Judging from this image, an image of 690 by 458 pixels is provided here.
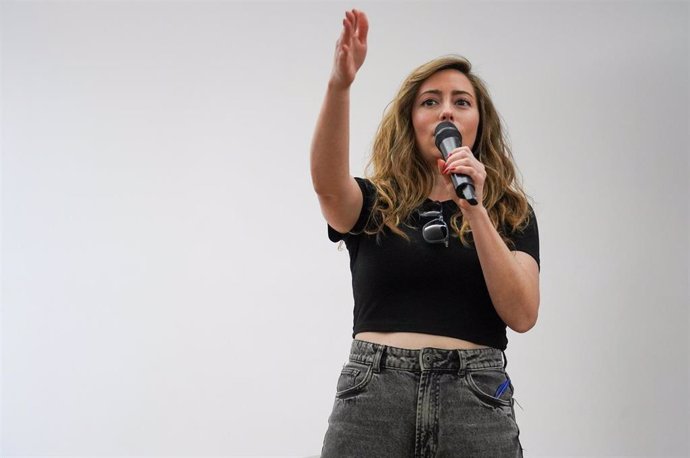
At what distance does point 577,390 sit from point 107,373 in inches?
74.4

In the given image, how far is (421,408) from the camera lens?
115 cm

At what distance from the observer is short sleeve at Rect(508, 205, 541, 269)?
1320 millimetres

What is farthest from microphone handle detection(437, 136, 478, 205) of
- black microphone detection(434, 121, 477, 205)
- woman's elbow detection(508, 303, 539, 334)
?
woman's elbow detection(508, 303, 539, 334)

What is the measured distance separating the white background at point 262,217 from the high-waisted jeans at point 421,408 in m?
1.78

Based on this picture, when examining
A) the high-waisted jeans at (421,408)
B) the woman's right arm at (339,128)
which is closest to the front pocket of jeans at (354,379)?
the high-waisted jeans at (421,408)

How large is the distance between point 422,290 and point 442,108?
1.21ft

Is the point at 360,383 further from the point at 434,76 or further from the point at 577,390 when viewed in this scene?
the point at 577,390

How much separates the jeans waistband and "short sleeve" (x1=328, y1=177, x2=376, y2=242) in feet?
0.69

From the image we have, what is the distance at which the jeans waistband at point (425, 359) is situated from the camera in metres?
1.17

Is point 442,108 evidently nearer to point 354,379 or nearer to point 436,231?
point 436,231

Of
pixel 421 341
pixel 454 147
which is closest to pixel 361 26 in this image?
pixel 454 147

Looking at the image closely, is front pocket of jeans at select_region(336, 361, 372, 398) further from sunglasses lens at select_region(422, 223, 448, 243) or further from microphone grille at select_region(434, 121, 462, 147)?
microphone grille at select_region(434, 121, 462, 147)

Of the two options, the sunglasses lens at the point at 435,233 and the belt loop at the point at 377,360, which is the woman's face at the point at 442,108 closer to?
the sunglasses lens at the point at 435,233

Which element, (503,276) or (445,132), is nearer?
(503,276)
